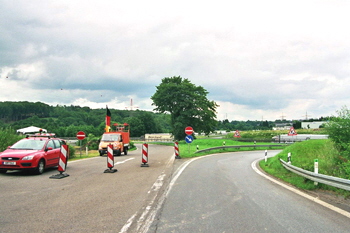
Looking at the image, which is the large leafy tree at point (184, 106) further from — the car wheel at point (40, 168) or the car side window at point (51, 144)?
the car wheel at point (40, 168)

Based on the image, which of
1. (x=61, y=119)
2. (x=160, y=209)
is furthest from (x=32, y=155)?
(x=61, y=119)

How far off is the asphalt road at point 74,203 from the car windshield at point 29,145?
237 cm

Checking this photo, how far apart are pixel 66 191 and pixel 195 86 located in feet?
170

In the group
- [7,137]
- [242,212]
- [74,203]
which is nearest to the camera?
[242,212]

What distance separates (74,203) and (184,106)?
50.2 meters

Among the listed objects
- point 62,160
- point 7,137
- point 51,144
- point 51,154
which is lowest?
point 62,160

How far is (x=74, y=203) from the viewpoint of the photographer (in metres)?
6.91

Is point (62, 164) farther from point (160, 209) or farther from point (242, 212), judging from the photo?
point (242, 212)

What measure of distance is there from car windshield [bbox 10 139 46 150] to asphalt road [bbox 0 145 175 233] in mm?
2368

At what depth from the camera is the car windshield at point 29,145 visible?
13005 millimetres

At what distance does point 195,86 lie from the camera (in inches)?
2330

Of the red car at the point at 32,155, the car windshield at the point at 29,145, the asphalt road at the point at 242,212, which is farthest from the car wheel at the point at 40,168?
the asphalt road at the point at 242,212

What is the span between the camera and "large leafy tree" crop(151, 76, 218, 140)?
55781mm

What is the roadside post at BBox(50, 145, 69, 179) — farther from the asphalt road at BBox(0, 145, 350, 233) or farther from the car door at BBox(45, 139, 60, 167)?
the asphalt road at BBox(0, 145, 350, 233)
